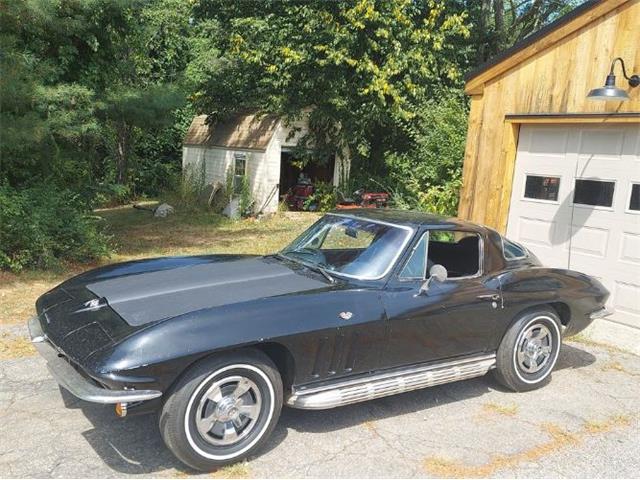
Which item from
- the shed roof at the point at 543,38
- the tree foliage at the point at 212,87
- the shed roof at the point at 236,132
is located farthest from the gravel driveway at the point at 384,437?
the shed roof at the point at 236,132

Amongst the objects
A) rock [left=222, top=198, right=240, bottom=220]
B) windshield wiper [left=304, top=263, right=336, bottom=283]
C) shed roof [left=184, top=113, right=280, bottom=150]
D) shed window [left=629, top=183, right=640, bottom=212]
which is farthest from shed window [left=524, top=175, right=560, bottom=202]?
shed roof [left=184, top=113, right=280, bottom=150]

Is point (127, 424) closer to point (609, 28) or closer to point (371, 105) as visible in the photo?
point (609, 28)

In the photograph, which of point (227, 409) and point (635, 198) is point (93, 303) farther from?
point (635, 198)

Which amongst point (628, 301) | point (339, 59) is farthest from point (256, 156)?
point (628, 301)

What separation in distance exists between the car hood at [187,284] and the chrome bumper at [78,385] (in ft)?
1.34

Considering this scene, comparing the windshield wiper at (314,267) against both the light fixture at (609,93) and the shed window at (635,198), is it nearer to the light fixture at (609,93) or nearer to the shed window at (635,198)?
the light fixture at (609,93)

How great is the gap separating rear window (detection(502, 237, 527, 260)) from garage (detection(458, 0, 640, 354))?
2.21 meters

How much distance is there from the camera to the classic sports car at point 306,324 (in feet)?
10.3

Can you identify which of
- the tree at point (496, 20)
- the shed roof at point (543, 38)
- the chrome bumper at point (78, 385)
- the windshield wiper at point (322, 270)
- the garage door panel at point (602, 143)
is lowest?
the chrome bumper at point (78, 385)

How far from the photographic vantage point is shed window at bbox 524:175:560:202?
7.73 meters

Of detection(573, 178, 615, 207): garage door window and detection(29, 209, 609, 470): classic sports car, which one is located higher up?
detection(573, 178, 615, 207): garage door window

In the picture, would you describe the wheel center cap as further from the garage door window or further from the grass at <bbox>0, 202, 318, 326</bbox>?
the garage door window

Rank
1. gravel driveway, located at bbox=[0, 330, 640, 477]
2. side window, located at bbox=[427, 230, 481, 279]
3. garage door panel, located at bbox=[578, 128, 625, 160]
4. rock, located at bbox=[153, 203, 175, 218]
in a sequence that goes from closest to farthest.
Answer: gravel driveway, located at bbox=[0, 330, 640, 477], side window, located at bbox=[427, 230, 481, 279], garage door panel, located at bbox=[578, 128, 625, 160], rock, located at bbox=[153, 203, 175, 218]

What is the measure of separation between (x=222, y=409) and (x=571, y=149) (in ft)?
20.2
